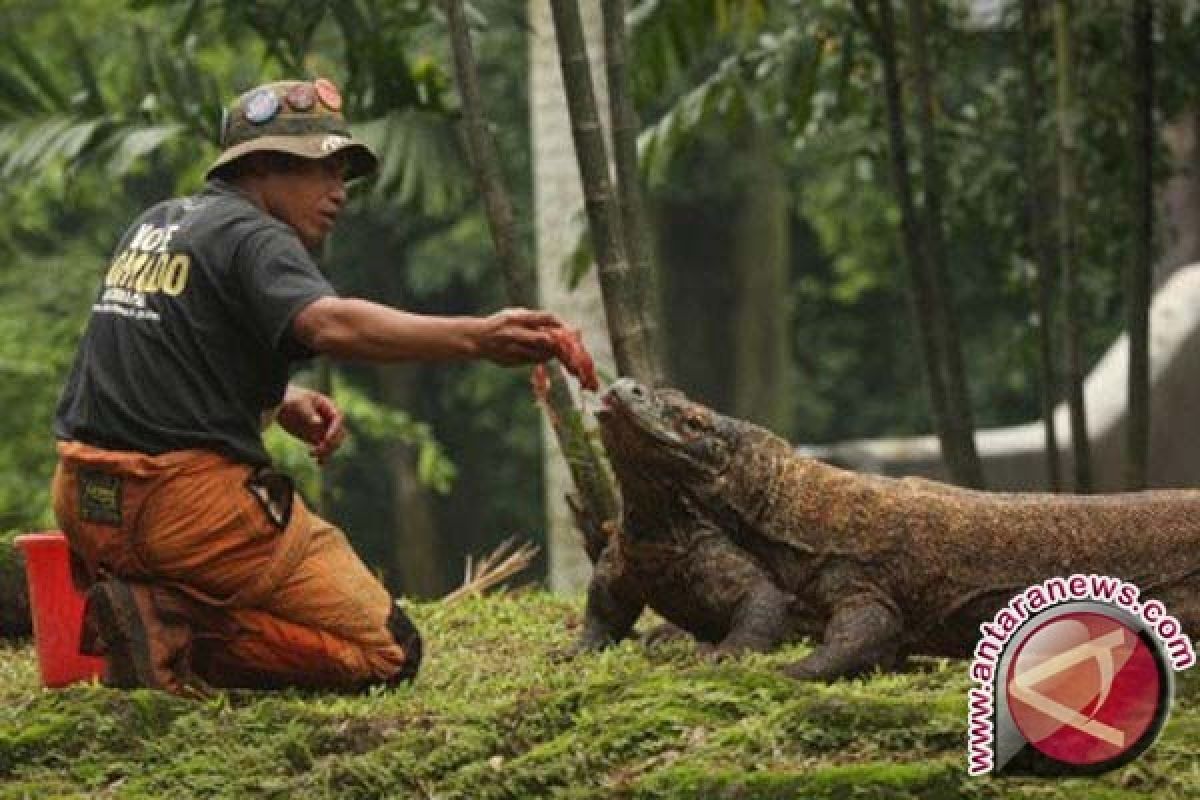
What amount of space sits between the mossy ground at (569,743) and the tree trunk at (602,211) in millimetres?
1743

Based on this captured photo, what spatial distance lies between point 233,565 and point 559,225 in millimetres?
7509

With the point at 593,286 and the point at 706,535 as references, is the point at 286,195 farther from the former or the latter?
the point at 593,286

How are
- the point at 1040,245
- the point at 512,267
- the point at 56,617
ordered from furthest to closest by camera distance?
the point at 1040,245 < the point at 512,267 < the point at 56,617

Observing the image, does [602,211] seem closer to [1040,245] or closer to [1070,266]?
[1070,266]

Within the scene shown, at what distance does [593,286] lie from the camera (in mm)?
14414

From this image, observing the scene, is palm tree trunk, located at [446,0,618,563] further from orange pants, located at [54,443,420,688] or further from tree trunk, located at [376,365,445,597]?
tree trunk, located at [376,365,445,597]

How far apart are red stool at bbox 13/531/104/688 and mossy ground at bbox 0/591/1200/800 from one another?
0.77 metres

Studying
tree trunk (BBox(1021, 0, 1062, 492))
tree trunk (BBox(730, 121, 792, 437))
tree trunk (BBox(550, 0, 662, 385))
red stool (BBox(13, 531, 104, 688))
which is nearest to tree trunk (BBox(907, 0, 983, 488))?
tree trunk (BBox(1021, 0, 1062, 492))

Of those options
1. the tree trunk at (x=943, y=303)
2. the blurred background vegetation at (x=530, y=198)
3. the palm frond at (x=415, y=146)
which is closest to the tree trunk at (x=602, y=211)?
the tree trunk at (x=943, y=303)

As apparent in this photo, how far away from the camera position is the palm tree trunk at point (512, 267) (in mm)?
9000

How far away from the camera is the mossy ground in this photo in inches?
222

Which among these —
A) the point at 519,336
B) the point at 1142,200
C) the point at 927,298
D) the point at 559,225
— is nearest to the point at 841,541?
the point at 519,336

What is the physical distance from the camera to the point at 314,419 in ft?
26.8

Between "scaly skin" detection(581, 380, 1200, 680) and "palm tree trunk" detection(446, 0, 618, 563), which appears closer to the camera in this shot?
"scaly skin" detection(581, 380, 1200, 680)
